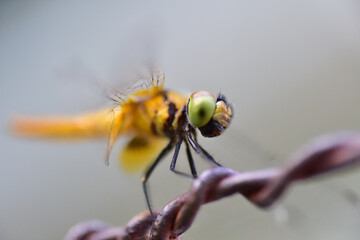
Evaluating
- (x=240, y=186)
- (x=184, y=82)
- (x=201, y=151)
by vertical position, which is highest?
(x=240, y=186)

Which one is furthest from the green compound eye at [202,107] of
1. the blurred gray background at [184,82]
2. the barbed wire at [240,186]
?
the blurred gray background at [184,82]

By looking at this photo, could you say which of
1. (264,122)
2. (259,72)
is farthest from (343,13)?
(264,122)

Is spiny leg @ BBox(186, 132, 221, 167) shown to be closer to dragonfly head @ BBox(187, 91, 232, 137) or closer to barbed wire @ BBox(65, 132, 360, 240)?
dragonfly head @ BBox(187, 91, 232, 137)

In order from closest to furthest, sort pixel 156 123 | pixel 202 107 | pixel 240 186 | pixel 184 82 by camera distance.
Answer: pixel 240 186, pixel 202 107, pixel 156 123, pixel 184 82

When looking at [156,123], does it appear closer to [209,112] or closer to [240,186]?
[209,112]

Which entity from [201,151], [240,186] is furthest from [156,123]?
[240,186]

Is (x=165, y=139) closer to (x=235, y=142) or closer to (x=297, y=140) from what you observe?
(x=235, y=142)

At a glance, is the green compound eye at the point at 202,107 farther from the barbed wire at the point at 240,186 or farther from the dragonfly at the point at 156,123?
the barbed wire at the point at 240,186
